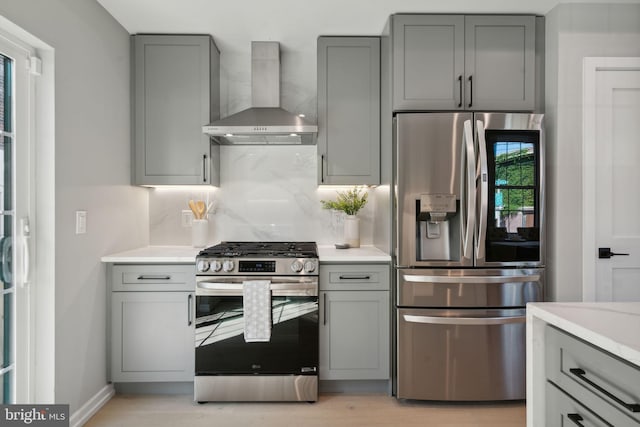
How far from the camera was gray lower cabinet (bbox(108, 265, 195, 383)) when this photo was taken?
2.58 m

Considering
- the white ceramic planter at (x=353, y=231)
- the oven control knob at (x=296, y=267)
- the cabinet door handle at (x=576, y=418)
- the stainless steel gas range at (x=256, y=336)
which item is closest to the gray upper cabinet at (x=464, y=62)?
the white ceramic planter at (x=353, y=231)

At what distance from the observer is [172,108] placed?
2.92 m

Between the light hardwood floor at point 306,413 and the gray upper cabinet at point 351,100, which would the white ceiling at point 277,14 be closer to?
the gray upper cabinet at point 351,100

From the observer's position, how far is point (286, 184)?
3293 millimetres

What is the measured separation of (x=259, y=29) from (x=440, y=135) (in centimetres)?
149

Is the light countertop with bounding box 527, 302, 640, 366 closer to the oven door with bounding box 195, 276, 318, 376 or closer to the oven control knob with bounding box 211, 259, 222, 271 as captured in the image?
the oven door with bounding box 195, 276, 318, 376

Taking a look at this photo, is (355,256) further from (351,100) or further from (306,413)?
(351,100)

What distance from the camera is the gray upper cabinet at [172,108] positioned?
2.90 meters

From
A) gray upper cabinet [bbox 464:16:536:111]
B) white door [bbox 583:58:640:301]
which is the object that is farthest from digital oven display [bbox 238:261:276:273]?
white door [bbox 583:58:640:301]

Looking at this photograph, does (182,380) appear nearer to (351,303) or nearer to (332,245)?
(351,303)

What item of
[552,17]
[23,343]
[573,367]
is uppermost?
[552,17]

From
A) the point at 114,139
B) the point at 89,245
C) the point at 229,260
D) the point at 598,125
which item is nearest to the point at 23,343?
the point at 89,245

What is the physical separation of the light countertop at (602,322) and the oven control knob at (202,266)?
184 cm

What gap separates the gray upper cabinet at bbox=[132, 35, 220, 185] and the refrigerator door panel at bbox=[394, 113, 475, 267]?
144 cm
